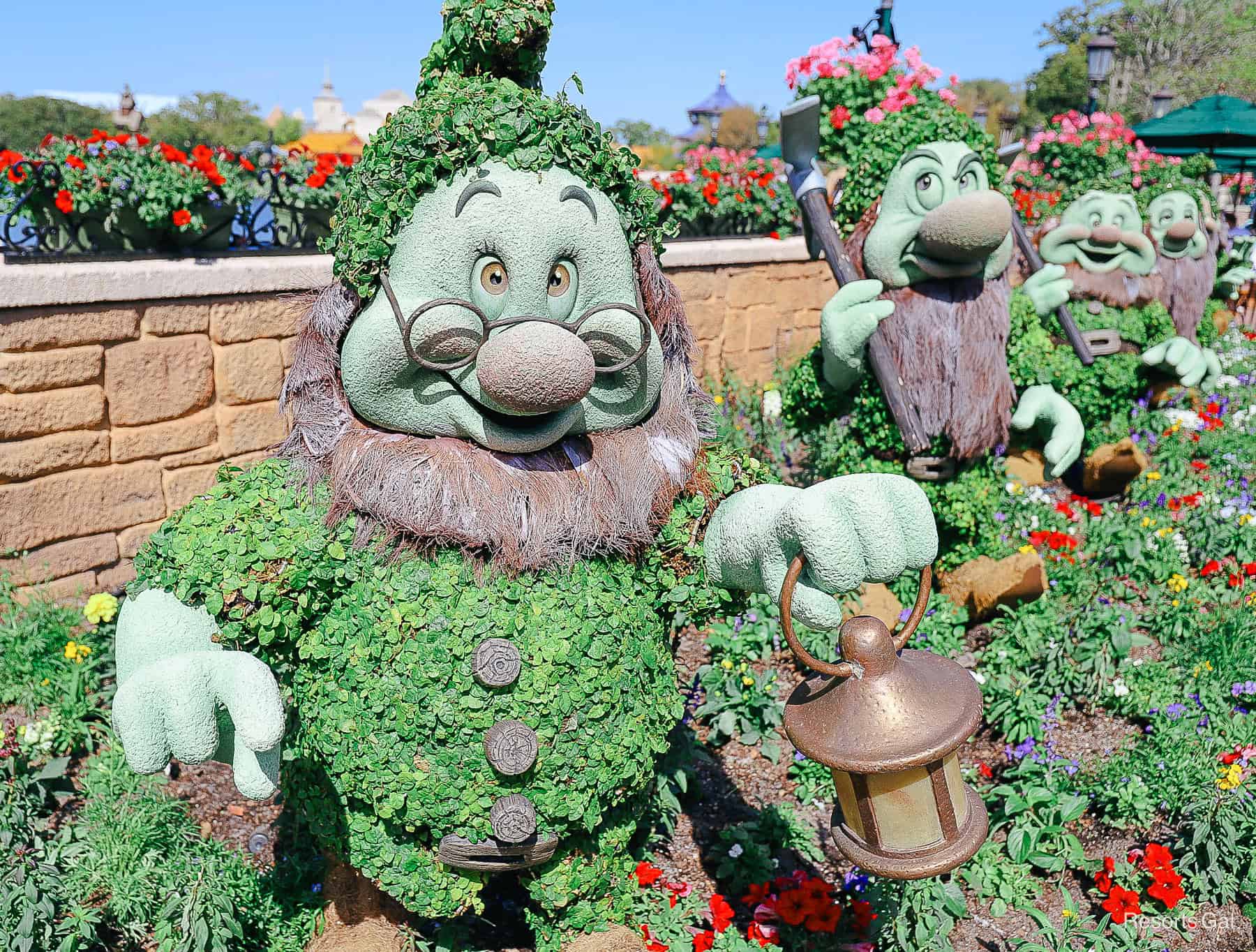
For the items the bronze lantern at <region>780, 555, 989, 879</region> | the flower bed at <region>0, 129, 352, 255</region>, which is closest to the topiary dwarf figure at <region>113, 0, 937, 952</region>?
the bronze lantern at <region>780, 555, 989, 879</region>

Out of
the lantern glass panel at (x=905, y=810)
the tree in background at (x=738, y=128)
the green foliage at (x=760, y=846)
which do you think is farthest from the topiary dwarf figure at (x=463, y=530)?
the tree in background at (x=738, y=128)

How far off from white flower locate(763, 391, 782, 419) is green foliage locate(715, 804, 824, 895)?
2.75m

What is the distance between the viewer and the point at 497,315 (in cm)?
186

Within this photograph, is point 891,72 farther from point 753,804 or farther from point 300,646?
point 300,646

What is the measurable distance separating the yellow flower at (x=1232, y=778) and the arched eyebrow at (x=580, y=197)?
2.34 metres

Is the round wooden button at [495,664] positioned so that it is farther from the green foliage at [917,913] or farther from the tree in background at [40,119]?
the tree in background at [40,119]

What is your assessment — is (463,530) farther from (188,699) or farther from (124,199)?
(124,199)

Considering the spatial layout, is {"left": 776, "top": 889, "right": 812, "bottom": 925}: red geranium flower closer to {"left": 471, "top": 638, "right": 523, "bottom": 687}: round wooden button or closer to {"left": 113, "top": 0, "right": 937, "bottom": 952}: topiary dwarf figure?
{"left": 113, "top": 0, "right": 937, "bottom": 952}: topiary dwarf figure

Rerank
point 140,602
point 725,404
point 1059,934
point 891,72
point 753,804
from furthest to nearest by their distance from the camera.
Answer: point 725,404 < point 891,72 < point 753,804 < point 1059,934 < point 140,602

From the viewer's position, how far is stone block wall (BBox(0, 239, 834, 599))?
348 cm

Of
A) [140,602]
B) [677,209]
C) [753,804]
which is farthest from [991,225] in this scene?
[677,209]

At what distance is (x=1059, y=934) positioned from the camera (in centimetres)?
250

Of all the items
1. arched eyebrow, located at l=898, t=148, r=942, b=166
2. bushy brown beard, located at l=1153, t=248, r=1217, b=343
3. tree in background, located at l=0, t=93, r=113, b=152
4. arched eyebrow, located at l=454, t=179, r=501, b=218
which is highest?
tree in background, located at l=0, t=93, r=113, b=152

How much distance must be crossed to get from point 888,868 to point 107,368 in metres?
3.24
